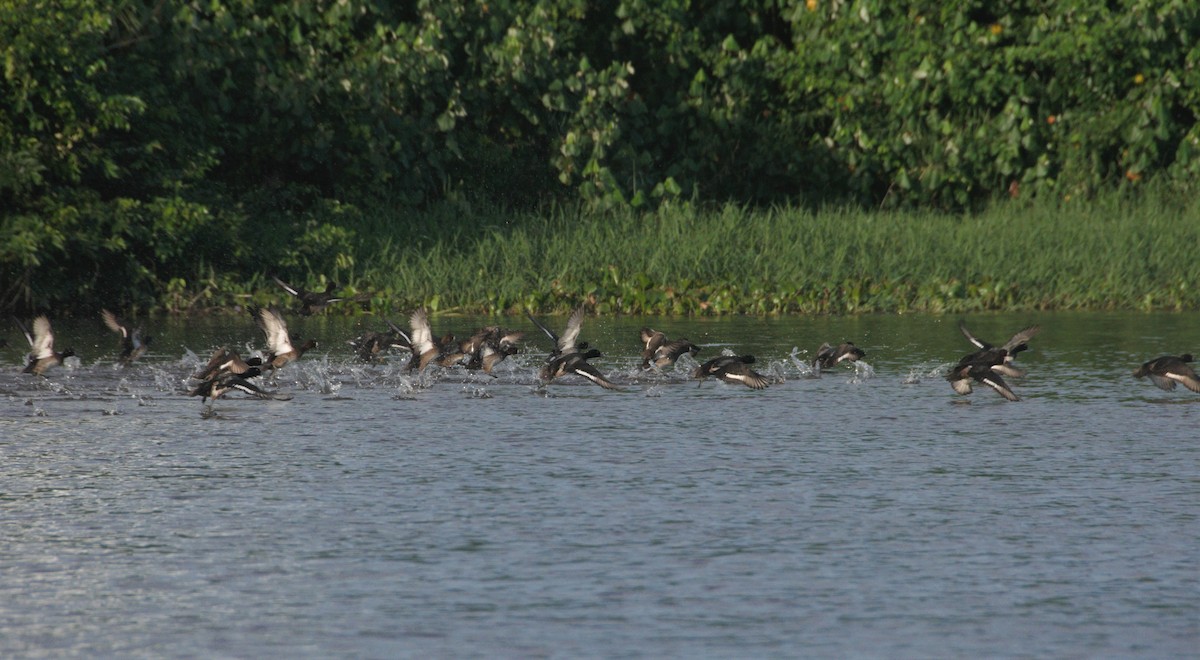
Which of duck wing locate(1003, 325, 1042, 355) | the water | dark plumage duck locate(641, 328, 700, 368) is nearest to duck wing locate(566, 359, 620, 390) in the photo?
the water

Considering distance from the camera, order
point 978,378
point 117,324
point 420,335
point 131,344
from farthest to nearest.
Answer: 1. point 117,324
2. point 131,344
3. point 420,335
4. point 978,378

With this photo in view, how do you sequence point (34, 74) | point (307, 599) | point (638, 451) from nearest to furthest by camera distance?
point (307, 599), point (638, 451), point (34, 74)

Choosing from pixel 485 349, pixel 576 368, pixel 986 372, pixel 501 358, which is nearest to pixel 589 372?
pixel 576 368

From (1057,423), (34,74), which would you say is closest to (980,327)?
(1057,423)

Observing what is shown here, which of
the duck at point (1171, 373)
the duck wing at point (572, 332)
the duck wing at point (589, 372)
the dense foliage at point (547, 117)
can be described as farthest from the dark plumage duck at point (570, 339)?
the dense foliage at point (547, 117)

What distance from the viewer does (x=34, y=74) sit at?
1919 centimetres

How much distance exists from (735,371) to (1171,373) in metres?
3.05

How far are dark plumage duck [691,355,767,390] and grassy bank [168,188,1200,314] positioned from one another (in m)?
6.73

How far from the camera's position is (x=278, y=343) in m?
14.5

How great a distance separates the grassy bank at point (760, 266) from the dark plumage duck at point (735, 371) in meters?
6.73

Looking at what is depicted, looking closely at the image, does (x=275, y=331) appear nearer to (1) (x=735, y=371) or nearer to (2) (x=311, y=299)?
(1) (x=735, y=371)

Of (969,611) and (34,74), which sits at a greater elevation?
(34,74)

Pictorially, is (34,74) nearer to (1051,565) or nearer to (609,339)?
(609,339)

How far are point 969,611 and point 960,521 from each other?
173 centimetres
